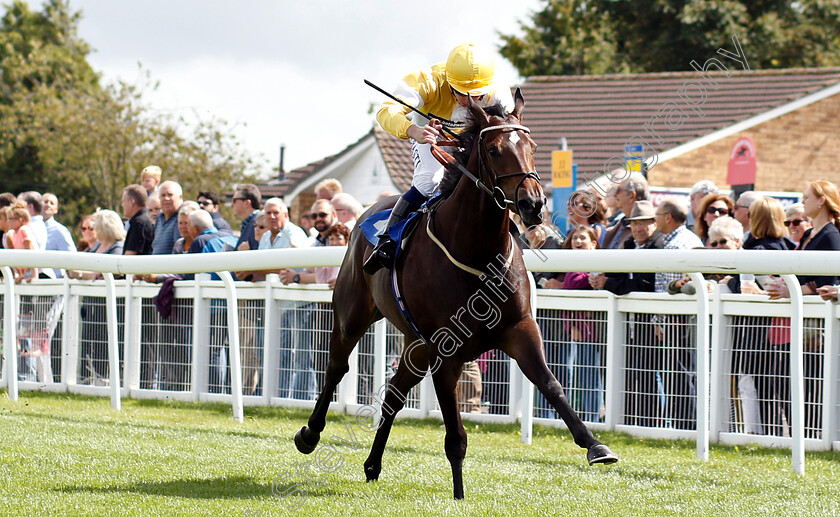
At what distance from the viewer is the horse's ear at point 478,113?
16.6 ft

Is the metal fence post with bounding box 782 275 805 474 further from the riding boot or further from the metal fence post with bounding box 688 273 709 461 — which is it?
the riding boot

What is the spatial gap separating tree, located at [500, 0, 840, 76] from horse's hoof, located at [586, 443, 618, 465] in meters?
26.6

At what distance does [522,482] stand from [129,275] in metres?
5.21

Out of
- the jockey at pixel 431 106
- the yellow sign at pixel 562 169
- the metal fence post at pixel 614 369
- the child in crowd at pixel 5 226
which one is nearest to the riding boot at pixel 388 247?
the jockey at pixel 431 106

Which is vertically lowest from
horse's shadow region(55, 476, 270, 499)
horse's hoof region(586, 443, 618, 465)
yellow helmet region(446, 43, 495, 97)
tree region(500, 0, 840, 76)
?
horse's shadow region(55, 476, 270, 499)

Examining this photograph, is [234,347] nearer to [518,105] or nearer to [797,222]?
[518,105]

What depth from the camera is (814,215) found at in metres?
7.48

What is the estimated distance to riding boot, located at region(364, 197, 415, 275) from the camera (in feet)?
18.7

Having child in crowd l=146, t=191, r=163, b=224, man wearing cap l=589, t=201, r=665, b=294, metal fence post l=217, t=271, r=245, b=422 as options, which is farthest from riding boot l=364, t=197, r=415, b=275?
child in crowd l=146, t=191, r=163, b=224

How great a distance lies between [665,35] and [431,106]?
88.0 feet

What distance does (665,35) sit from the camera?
31297 millimetres

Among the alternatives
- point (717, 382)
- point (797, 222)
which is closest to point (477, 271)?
point (717, 382)

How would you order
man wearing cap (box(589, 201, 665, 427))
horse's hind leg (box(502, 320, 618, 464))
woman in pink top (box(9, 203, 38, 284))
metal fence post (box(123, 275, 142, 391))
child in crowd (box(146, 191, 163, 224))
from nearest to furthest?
horse's hind leg (box(502, 320, 618, 464)) → man wearing cap (box(589, 201, 665, 427)) → metal fence post (box(123, 275, 142, 391)) → woman in pink top (box(9, 203, 38, 284)) → child in crowd (box(146, 191, 163, 224))

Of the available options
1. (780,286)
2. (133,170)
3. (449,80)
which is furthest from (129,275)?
(133,170)
